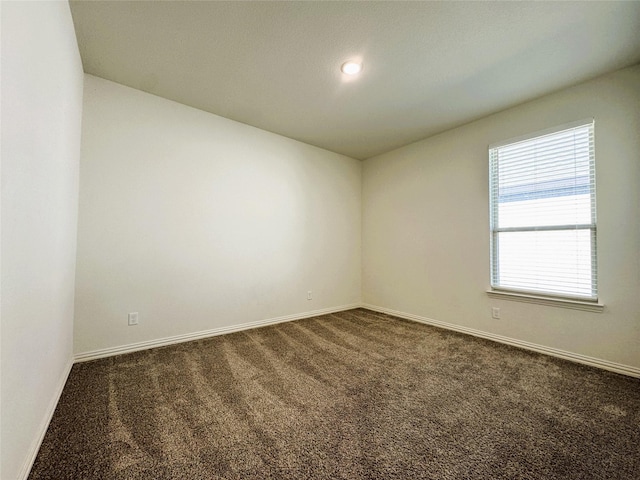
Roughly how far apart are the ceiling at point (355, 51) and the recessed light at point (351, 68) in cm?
6

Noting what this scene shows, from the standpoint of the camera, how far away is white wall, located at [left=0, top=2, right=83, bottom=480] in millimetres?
959

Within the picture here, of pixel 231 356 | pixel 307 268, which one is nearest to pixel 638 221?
pixel 307 268

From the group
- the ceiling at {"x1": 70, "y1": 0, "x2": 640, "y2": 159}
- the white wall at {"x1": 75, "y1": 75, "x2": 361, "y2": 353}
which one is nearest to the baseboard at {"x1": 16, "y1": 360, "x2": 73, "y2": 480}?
the white wall at {"x1": 75, "y1": 75, "x2": 361, "y2": 353}

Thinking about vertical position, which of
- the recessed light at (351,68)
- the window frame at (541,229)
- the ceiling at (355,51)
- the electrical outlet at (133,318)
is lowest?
the electrical outlet at (133,318)

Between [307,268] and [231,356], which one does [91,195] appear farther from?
[307,268]

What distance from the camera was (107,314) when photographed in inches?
94.4

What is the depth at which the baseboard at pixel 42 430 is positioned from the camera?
1.14 metres

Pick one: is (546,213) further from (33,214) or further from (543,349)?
(33,214)

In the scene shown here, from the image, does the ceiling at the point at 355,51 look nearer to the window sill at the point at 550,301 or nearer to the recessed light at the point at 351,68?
the recessed light at the point at 351,68

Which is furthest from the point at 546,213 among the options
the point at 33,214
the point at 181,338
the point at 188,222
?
the point at 181,338

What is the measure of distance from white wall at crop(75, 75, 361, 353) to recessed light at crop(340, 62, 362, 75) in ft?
5.08

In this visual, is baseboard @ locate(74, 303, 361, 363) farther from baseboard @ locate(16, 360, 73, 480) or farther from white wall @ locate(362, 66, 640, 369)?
white wall @ locate(362, 66, 640, 369)

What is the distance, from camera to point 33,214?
121 centimetres

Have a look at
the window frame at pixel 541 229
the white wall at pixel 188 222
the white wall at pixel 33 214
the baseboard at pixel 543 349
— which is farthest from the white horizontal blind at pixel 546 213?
the white wall at pixel 33 214
